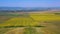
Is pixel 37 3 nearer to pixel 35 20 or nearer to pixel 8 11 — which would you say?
pixel 35 20

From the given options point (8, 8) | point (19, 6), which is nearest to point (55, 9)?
point (19, 6)

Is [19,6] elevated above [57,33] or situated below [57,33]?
above

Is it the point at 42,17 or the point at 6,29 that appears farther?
the point at 42,17

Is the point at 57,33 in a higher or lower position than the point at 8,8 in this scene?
lower

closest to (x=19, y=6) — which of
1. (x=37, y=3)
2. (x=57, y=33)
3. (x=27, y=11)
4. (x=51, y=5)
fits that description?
(x=27, y=11)

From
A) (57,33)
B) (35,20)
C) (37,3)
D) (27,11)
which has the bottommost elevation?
(57,33)

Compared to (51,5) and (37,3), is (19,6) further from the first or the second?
(51,5)
